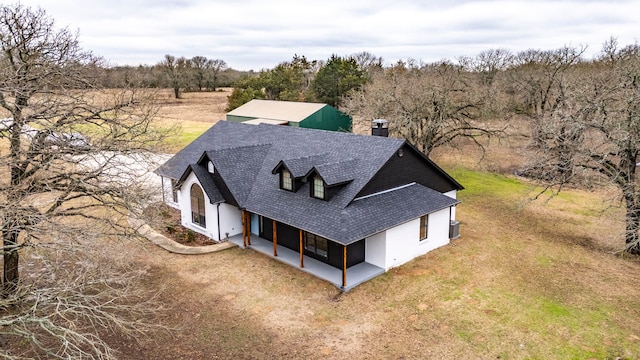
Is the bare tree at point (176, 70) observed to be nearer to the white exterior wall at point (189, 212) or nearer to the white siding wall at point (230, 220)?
the white exterior wall at point (189, 212)

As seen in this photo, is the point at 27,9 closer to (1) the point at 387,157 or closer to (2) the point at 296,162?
(2) the point at 296,162

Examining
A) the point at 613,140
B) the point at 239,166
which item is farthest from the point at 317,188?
the point at 613,140

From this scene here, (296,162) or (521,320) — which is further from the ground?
(296,162)

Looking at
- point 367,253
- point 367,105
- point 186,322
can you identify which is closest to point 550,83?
point 367,105

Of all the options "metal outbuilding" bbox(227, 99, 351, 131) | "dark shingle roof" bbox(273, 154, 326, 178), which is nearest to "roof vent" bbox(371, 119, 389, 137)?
"dark shingle roof" bbox(273, 154, 326, 178)

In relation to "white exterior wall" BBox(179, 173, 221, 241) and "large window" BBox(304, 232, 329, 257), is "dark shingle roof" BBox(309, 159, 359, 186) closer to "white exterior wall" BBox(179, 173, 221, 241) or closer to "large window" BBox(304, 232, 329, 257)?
"large window" BBox(304, 232, 329, 257)
